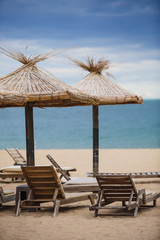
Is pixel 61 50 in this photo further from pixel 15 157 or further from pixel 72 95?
pixel 15 157

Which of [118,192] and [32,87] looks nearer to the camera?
[118,192]

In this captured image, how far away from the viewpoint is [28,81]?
6.12 m

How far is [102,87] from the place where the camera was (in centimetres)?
780

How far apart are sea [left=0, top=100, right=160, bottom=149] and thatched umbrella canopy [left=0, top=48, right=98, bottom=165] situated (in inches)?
881

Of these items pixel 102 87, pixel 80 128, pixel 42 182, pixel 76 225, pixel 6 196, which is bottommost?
pixel 80 128

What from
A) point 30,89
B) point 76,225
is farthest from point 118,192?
point 30,89

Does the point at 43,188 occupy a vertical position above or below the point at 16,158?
above

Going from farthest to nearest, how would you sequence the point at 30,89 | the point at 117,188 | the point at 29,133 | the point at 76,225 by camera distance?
1. the point at 29,133
2. the point at 30,89
3. the point at 117,188
4. the point at 76,225

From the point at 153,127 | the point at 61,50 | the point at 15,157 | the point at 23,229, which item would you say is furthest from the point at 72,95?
the point at 153,127

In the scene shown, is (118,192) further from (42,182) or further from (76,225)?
(42,182)

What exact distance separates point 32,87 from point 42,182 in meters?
1.75

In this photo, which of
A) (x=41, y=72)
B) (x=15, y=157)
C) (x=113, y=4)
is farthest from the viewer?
(x=15, y=157)

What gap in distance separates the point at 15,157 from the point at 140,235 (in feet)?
18.6

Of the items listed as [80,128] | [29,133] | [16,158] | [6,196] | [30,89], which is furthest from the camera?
[80,128]
